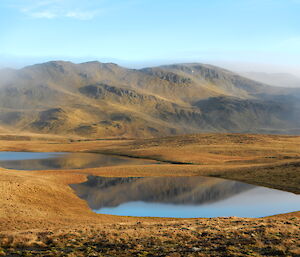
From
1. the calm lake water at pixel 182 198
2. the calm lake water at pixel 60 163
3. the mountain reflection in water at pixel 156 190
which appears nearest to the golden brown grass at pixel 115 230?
the mountain reflection in water at pixel 156 190

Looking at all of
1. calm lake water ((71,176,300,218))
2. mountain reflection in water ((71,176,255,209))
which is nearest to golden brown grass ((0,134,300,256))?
mountain reflection in water ((71,176,255,209))

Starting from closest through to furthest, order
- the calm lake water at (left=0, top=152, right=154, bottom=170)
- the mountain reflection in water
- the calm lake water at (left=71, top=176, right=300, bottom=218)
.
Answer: the calm lake water at (left=71, top=176, right=300, bottom=218), the mountain reflection in water, the calm lake water at (left=0, top=152, right=154, bottom=170)

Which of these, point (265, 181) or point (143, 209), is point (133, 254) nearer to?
point (143, 209)

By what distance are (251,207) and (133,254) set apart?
89.3 ft

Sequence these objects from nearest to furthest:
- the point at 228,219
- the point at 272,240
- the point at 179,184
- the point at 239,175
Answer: the point at 272,240 → the point at 228,219 → the point at 179,184 → the point at 239,175

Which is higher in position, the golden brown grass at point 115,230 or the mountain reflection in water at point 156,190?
the golden brown grass at point 115,230

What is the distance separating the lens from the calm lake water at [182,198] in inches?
1582

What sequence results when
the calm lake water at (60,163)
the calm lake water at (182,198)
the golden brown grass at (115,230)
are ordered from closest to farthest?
the golden brown grass at (115,230), the calm lake water at (182,198), the calm lake water at (60,163)

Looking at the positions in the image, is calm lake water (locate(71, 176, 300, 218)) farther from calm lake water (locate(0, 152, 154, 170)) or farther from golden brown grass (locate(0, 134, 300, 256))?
calm lake water (locate(0, 152, 154, 170))

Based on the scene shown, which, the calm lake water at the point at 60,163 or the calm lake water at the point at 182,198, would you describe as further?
the calm lake water at the point at 60,163

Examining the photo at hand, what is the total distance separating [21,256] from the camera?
18.9m

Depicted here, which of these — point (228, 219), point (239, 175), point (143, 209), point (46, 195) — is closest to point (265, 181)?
point (239, 175)

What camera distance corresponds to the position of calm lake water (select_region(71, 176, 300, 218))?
40.2m

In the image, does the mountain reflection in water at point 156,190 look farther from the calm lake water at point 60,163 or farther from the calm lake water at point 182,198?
the calm lake water at point 60,163
